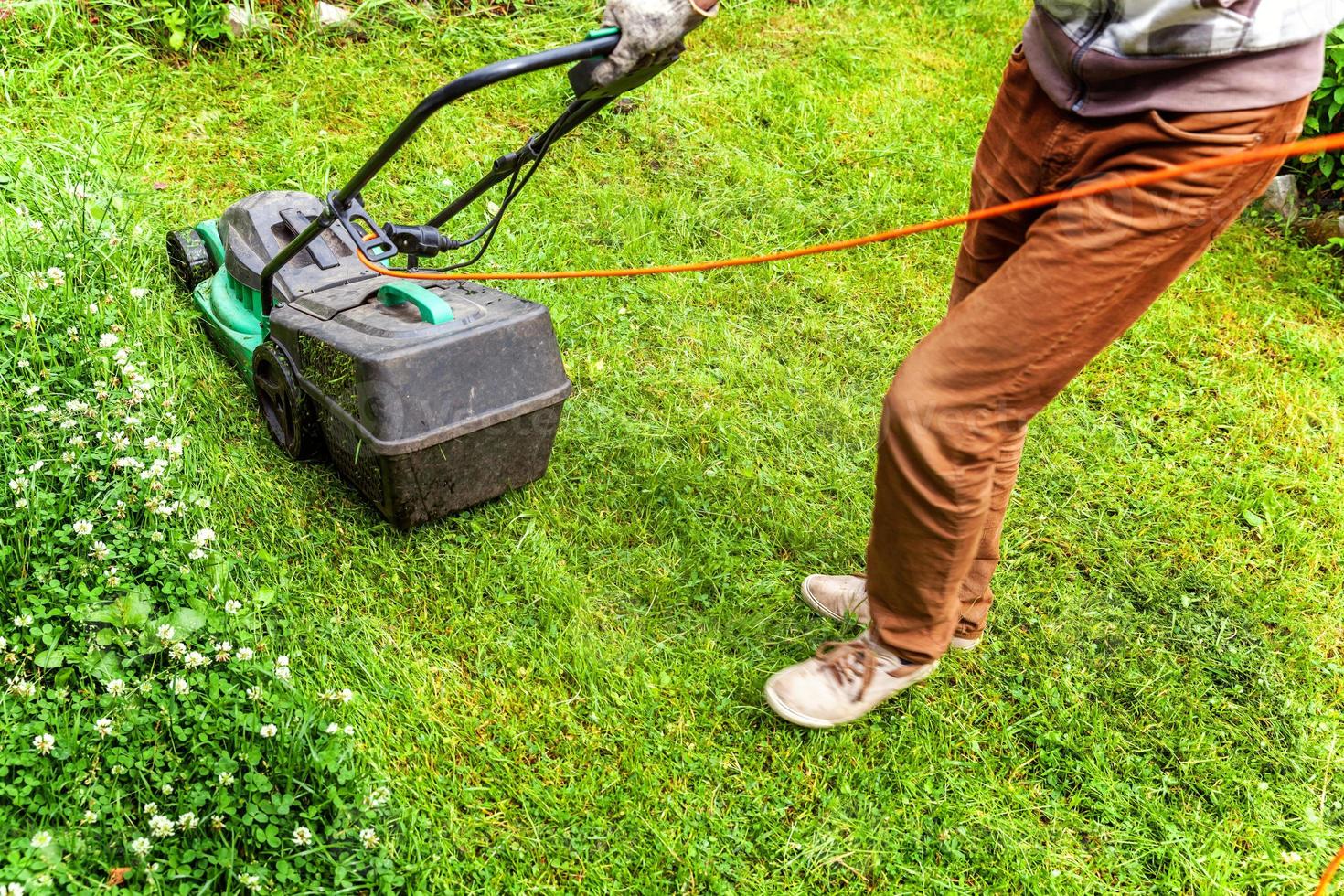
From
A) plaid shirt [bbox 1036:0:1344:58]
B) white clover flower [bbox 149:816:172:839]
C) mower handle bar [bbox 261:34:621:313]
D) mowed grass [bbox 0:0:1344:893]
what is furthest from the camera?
mowed grass [bbox 0:0:1344:893]

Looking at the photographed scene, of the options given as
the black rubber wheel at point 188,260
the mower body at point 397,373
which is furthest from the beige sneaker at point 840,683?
the black rubber wheel at point 188,260

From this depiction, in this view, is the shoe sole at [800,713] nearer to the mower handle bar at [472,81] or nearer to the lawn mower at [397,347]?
the lawn mower at [397,347]

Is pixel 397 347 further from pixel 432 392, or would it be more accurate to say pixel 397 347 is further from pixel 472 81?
pixel 472 81

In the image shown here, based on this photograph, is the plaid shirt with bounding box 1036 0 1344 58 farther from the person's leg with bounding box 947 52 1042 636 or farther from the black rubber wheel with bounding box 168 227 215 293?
the black rubber wheel with bounding box 168 227 215 293

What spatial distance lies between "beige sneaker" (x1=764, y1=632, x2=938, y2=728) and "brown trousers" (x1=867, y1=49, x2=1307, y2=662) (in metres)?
0.19

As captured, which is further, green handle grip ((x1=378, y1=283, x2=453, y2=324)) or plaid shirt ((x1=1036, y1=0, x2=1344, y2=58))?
green handle grip ((x1=378, y1=283, x2=453, y2=324))

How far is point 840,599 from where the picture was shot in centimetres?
240

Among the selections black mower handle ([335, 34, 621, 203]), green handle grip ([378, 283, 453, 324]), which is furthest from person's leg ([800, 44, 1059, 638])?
green handle grip ([378, 283, 453, 324])

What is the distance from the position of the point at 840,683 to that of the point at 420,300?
1170 mm

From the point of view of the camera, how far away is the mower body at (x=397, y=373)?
2.09 metres

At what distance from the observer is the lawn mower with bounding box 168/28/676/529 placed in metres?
2.07

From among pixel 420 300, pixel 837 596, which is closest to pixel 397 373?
pixel 420 300

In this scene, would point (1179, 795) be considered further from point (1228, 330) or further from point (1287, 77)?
point (1228, 330)

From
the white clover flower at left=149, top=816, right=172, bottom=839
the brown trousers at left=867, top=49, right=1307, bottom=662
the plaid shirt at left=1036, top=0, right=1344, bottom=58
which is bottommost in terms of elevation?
the white clover flower at left=149, top=816, right=172, bottom=839
